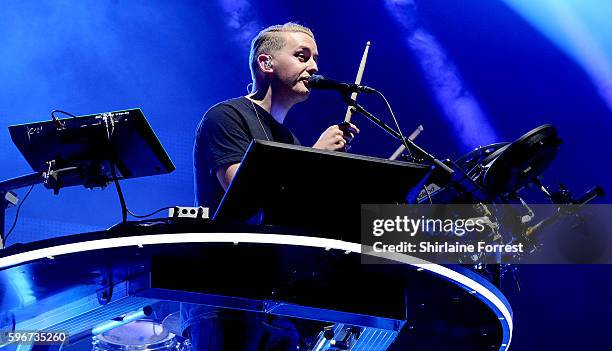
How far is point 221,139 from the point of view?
7.80ft

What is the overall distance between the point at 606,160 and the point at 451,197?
2.60 metres

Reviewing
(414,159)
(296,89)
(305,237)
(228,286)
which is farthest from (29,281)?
(296,89)

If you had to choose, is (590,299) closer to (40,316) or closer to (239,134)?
(239,134)

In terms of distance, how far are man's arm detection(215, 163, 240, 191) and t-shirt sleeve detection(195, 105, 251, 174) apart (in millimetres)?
12

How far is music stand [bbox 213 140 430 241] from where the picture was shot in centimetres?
152

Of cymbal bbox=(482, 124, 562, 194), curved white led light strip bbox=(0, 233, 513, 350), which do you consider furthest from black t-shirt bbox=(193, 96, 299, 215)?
cymbal bbox=(482, 124, 562, 194)

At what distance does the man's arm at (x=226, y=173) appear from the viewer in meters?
2.25

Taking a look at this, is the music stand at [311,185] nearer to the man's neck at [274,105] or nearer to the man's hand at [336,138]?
the man's hand at [336,138]

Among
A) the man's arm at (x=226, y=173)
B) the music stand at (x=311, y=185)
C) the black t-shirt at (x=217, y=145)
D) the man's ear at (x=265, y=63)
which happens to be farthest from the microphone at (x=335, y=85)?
the music stand at (x=311, y=185)

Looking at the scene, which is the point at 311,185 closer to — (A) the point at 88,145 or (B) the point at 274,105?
(A) the point at 88,145

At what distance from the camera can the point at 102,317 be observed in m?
1.83

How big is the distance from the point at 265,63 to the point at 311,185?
177cm

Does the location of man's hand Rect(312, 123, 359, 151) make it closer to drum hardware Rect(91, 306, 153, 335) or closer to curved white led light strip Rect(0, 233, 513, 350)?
drum hardware Rect(91, 306, 153, 335)

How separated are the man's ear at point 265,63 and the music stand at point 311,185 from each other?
1.67m
